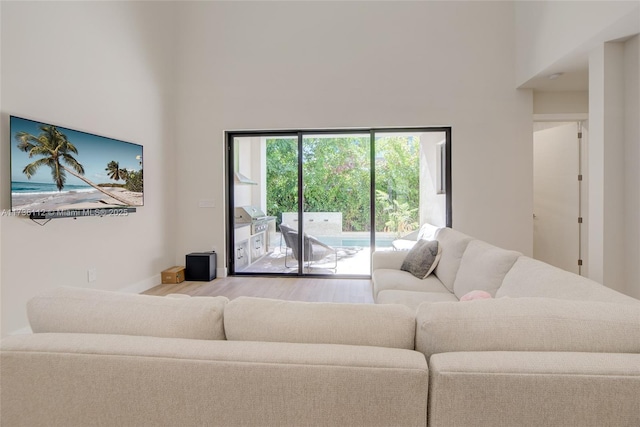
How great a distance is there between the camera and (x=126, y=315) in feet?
3.82

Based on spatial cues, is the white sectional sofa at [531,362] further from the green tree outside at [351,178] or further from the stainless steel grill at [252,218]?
the stainless steel grill at [252,218]

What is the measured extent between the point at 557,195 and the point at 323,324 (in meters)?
5.42

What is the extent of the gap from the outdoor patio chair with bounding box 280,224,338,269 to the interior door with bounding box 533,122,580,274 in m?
3.26

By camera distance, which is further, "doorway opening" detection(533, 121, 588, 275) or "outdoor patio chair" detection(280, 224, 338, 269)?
"outdoor patio chair" detection(280, 224, 338, 269)

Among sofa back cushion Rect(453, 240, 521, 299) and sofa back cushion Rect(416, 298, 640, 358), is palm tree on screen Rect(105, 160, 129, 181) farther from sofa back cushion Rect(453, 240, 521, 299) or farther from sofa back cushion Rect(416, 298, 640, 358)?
sofa back cushion Rect(416, 298, 640, 358)

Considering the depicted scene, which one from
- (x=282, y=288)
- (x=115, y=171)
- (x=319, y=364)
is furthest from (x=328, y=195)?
(x=319, y=364)

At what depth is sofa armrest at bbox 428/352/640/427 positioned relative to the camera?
0.90 meters

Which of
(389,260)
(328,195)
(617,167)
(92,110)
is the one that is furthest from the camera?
(328,195)

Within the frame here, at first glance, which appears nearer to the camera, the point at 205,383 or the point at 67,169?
the point at 205,383

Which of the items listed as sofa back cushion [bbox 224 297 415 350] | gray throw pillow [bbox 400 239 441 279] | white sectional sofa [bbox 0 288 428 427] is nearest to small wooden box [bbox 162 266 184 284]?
gray throw pillow [bbox 400 239 441 279]

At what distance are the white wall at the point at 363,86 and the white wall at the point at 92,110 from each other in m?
0.42

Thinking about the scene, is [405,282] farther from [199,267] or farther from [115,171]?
[115,171]

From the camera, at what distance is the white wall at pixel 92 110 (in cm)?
279

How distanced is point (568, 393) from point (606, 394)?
3.7 inches
